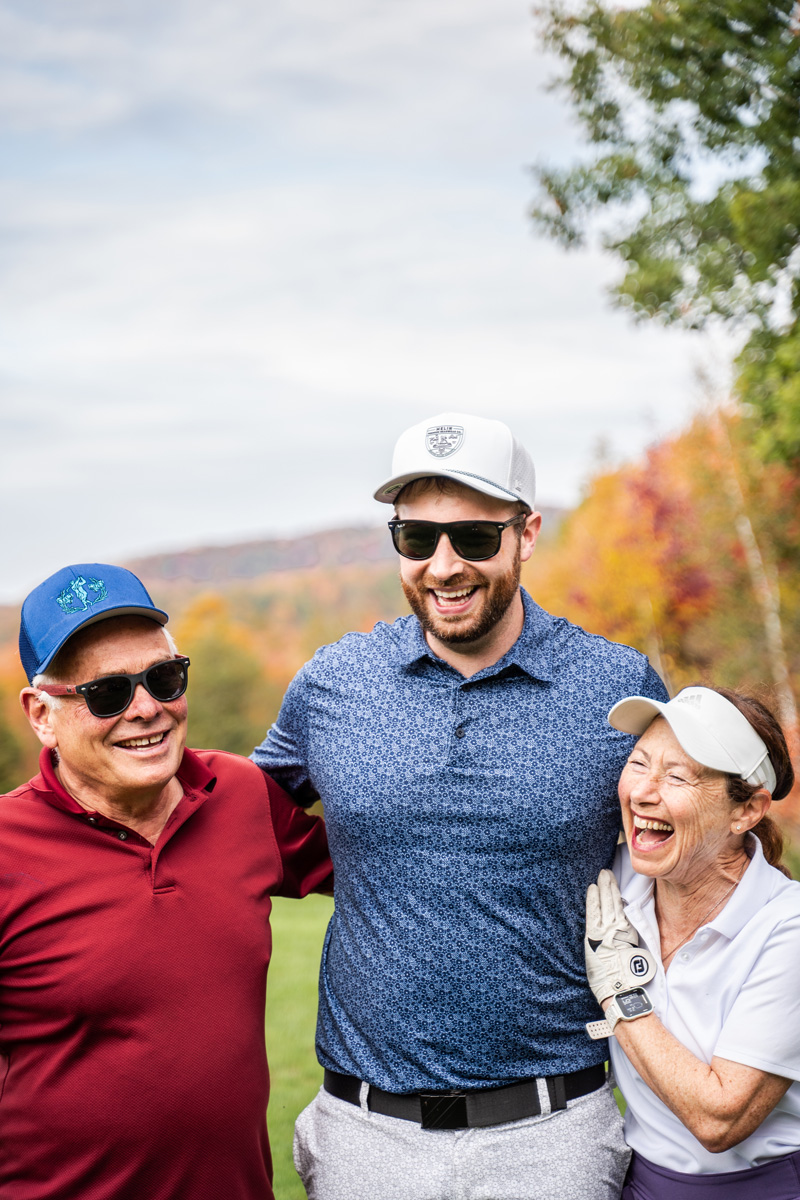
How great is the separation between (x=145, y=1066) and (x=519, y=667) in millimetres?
1588

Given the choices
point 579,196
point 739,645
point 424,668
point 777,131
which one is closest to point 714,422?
point 739,645

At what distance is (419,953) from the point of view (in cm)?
317

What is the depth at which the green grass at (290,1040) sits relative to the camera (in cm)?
505

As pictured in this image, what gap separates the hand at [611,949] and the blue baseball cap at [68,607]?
1.59 metres

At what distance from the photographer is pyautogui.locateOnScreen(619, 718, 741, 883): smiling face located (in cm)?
307

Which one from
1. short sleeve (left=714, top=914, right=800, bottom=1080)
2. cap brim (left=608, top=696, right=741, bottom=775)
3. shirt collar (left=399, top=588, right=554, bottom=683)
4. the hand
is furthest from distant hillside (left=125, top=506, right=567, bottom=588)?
short sleeve (left=714, top=914, right=800, bottom=1080)

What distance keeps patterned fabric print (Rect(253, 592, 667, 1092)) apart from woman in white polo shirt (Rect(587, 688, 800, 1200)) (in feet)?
0.45

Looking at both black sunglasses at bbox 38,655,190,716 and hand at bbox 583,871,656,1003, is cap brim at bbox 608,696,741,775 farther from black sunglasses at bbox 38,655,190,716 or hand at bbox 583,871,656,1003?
black sunglasses at bbox 38,655,190,716

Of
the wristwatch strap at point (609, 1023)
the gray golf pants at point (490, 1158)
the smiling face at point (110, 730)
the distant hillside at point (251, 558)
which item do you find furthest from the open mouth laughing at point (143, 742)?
the distant hillside at point (251, 558)

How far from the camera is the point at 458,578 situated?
135 inches

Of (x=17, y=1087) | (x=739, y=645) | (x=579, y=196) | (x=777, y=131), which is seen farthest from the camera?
(x=739, y=645)

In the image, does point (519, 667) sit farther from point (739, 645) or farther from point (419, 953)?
point (739, 645)

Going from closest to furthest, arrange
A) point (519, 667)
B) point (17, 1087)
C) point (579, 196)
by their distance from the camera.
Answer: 1. point (17, 1087)
2. point (519, 667)
3. point (579, 196)

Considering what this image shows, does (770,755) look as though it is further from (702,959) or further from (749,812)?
(702,959)
